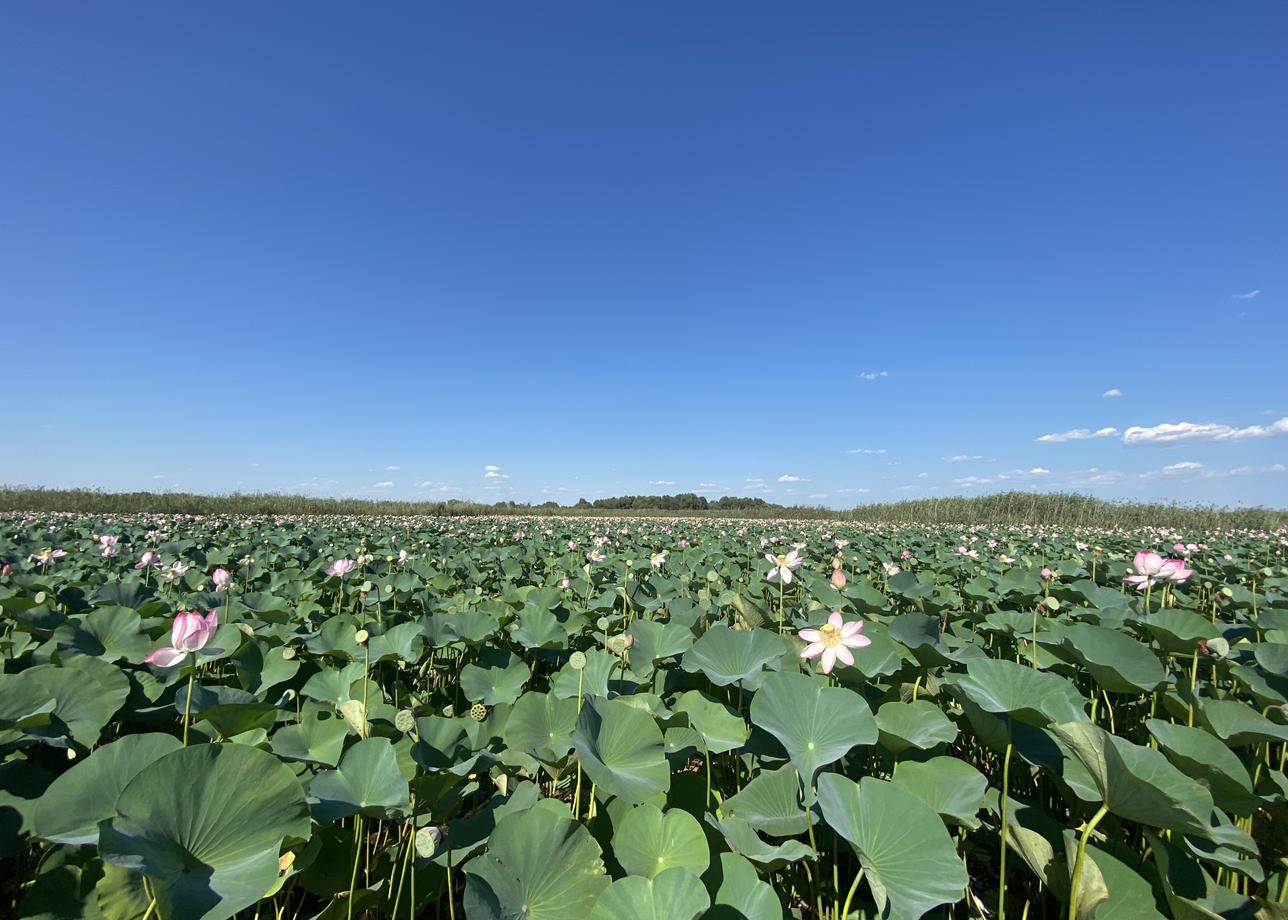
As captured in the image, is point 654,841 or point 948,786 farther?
point 948,786

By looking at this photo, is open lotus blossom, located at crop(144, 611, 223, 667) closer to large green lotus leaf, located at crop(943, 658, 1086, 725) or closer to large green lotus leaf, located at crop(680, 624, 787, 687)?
large green lotus leaf, located at crop(680, 624, 787, 687)

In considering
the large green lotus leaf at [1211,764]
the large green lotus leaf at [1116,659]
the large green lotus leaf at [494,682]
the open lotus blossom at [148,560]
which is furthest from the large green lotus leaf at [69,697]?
the open lotus blossom at [148,560]

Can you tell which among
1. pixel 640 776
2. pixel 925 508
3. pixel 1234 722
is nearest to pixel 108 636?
pixel 640 776

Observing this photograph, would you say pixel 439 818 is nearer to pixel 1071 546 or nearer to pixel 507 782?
pixel 507 782

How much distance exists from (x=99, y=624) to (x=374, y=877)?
1.55m

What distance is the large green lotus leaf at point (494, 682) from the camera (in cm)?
201

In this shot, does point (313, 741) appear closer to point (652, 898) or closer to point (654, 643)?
point (652, 898)

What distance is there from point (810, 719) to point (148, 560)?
14.3ft

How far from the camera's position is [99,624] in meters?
2.05

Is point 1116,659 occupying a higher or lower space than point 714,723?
higher

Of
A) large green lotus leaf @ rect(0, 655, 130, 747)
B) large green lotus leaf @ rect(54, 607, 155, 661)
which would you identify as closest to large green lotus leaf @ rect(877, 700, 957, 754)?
large green lotus leaf @ rect(0, 655, 130, 747)

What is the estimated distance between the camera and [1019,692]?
142 centimetres

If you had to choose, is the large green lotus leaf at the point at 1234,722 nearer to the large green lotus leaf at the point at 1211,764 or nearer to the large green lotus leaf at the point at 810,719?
the large green lotus leaf at the point at 1211,764

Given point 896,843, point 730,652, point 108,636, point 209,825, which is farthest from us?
point 108,636
